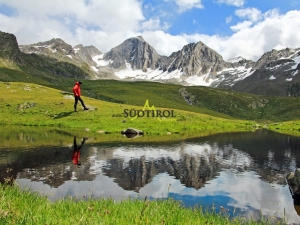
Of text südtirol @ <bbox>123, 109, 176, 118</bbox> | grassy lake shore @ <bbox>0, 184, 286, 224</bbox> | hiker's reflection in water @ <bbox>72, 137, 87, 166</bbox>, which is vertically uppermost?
grassy lake shore @ <bbox>0, 184, 286, 224</bbox>

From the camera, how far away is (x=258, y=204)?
18.6 m

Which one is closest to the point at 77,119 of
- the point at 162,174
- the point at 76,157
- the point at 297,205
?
the point at 76,157

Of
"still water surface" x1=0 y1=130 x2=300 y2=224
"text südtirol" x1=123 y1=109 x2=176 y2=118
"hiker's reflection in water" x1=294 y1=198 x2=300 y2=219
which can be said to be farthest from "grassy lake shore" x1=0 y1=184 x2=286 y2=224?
"text südtirol" x1=123 y1=109 x2=176 y2=118

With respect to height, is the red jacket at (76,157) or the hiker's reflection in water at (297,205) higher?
the hiker's reflection in water at (297,205)

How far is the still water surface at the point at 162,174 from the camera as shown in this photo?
18.8m

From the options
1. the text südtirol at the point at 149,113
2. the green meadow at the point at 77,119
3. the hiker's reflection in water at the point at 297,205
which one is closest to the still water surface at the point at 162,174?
the hiker's reflection in water at the point at 297,205

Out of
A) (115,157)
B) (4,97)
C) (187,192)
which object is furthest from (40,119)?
(187,192)

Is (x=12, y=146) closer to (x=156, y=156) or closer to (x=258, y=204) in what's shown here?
(x=156, y=156)

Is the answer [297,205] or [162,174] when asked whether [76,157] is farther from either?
[297,205]

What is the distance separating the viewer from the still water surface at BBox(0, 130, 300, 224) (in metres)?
18.8

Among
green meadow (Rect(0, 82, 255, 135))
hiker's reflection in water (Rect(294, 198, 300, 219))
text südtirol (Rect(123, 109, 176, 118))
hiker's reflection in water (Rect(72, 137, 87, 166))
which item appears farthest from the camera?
text südtirol (Rect(123, 109, 176, 118))

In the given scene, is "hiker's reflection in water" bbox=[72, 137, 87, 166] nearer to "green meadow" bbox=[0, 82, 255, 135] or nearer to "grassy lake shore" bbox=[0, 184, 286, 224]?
"grassy lake shore" bbox=[0, 184, 286, 224]

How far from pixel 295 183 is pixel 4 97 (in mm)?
86846

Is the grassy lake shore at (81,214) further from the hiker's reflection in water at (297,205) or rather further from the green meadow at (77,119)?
the green meadow at (77,119)
